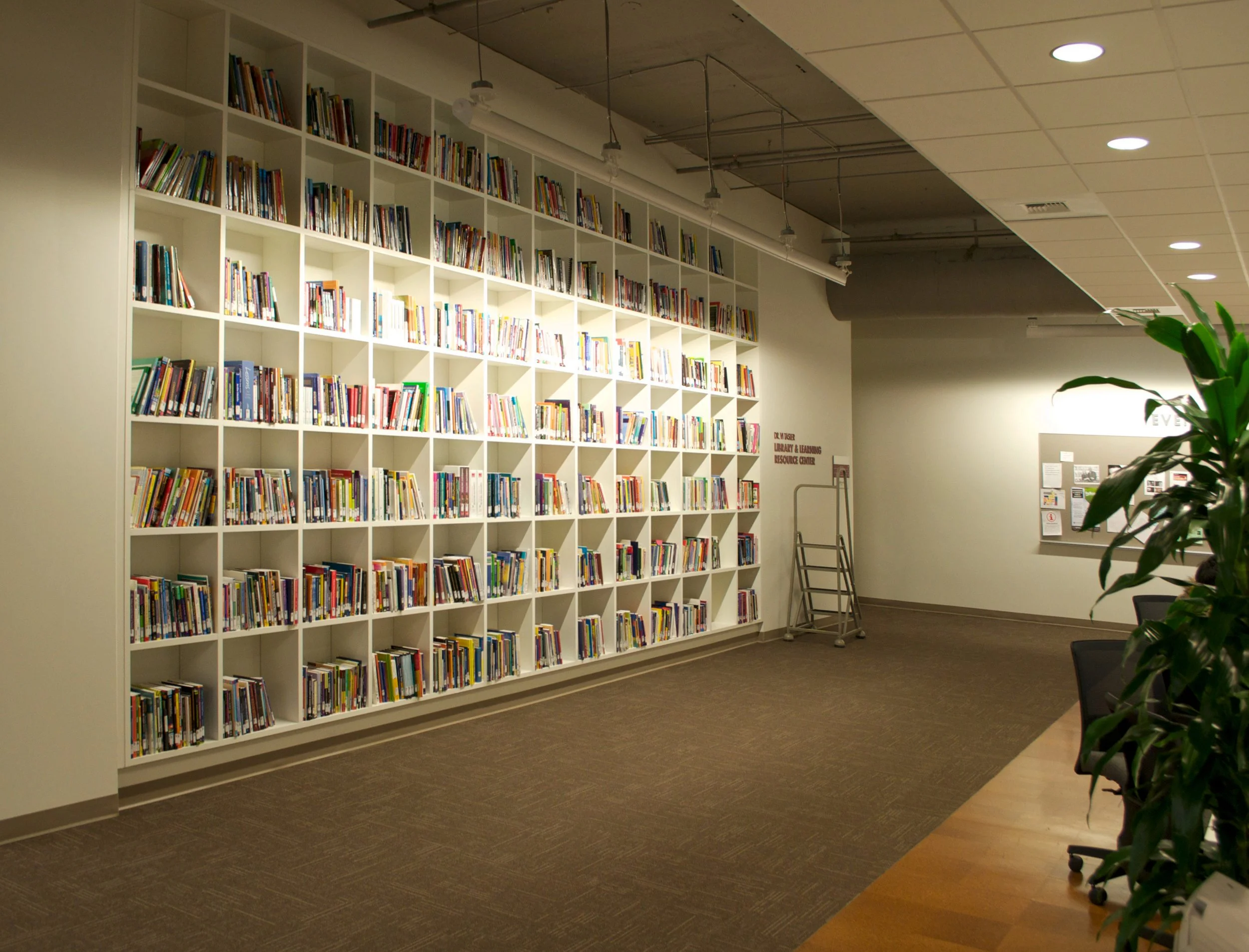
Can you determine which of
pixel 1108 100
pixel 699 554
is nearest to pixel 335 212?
pixel 1108 100

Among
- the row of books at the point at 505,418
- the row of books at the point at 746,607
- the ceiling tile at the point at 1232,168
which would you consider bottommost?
the row of books at the point at 746,607

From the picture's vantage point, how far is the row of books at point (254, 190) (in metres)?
4.98

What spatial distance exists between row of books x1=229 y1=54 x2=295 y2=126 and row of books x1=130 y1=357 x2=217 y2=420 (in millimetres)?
1312

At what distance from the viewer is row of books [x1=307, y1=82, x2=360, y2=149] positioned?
213 inches

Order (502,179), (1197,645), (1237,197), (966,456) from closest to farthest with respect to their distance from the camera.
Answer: (1197,645), (1237,197), (502,179), (966,456)

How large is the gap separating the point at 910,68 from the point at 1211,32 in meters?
0.97

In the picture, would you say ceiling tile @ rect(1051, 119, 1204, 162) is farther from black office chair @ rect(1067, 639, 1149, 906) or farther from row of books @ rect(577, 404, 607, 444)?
row of books @ rect(577, 404, 607, 444)

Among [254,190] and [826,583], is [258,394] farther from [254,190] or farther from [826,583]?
[826,583]

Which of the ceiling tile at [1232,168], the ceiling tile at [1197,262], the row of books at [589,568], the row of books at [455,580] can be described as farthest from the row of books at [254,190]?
the ceiling tile at [1197,262]

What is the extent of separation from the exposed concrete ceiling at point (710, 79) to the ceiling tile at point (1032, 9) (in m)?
2.70

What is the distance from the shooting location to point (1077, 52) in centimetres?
360

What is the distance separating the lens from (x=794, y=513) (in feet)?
33.1

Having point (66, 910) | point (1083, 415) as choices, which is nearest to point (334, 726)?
point (66, 910)

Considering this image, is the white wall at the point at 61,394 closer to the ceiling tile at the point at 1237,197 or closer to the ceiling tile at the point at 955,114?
the ceiling tile at the point at 955,114
